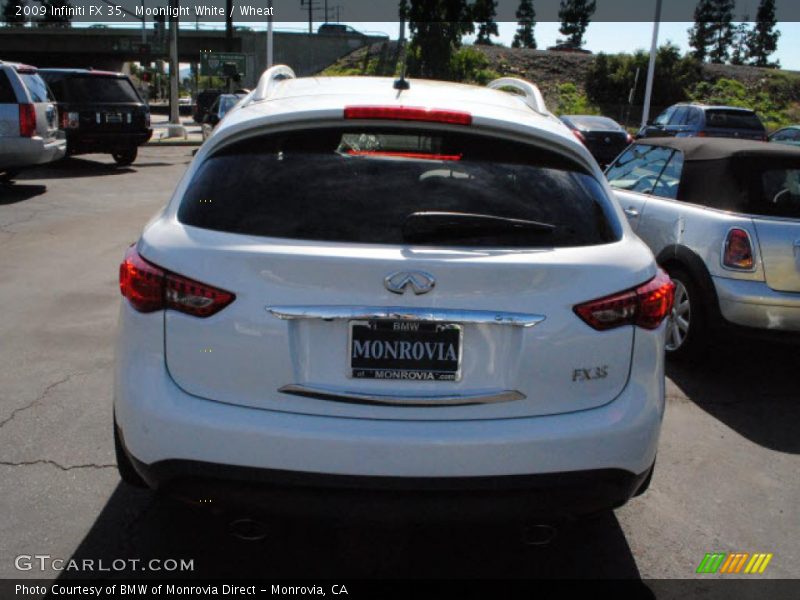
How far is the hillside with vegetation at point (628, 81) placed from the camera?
158 feet

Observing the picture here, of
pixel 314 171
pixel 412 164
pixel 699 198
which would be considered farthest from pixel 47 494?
pixel 699 198

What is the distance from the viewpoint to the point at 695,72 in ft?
170

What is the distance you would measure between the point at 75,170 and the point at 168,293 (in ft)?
52.9

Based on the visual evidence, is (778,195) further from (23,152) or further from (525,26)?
(525,26)

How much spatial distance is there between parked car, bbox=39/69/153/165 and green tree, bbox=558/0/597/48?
93274mm

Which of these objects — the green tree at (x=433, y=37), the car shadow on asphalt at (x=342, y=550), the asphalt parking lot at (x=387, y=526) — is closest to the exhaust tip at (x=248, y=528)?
the asphalt parking lot at (x=387, y=526)

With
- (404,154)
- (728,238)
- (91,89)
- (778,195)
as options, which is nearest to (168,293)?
(404,154)

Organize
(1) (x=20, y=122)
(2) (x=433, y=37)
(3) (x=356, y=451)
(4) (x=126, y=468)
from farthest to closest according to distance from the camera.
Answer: (2) (x=433, y=37)
(1) (x=20, y=122)
(4) (x=126, y=468)
(3) (x=356, y=451)

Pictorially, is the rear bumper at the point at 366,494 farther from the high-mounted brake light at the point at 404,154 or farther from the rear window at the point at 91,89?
the rear window at the point at 91,89

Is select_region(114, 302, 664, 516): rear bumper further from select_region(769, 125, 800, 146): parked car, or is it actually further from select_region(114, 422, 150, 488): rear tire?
select_region(769, 125, 800, 146): parked car

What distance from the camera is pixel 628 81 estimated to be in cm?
4906

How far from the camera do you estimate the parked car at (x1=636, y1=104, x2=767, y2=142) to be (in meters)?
20.3

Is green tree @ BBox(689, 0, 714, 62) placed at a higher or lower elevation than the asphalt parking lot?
higher

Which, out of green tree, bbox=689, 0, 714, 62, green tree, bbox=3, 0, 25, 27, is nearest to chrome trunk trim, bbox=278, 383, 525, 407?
green tree, bbox=3, 0, 25, 27
